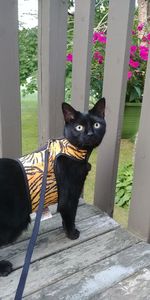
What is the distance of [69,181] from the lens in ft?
3.52

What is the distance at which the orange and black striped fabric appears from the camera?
1.03m

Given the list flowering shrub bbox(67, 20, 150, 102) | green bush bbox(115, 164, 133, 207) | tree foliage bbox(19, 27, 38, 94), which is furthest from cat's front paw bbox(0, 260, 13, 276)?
tree foliage bbox(19, 27, 38, 94)

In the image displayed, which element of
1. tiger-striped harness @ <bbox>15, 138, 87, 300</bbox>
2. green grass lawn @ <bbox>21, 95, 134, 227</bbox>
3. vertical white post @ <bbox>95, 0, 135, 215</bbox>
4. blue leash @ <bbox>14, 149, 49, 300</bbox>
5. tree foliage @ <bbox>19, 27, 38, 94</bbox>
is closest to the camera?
blue leash @ <bbox>14, 149, 49, 300</bbox>

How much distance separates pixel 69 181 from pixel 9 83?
51 centimetres

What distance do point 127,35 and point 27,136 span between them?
1.94 metres

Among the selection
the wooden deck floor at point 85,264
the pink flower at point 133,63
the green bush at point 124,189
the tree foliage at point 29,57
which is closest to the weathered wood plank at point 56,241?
the wooden deck floor at point 85,264

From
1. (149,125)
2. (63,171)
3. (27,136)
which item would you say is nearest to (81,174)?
(63,171)

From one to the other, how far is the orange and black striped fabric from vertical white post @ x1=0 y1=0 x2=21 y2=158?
0.34 m

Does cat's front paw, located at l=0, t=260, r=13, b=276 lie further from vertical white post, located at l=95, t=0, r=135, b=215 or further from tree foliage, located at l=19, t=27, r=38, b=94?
tree foliage, located at l=19, t=27, r=38, b=94

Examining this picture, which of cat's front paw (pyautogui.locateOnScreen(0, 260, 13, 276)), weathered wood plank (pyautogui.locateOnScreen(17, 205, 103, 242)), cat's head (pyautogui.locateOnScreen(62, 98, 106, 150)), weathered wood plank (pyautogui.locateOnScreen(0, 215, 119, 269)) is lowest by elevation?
weathered wood plank (pyautogui.locateOnScreen(17, 205, 103, 242))

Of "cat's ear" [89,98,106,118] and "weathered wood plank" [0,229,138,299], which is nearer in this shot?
"weathered wood plank" [0,229,138,299]

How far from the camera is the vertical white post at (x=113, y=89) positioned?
44.6 inches

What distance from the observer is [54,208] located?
4.67 feet

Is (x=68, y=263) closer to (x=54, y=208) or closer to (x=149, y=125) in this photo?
(x=54, y=208)
